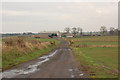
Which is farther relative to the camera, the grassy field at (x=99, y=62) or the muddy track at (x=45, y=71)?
the grassy field at (x=99, y=62)

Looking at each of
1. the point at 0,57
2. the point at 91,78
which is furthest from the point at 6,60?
the point at 91,78

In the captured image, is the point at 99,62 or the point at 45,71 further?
the point at 99,62

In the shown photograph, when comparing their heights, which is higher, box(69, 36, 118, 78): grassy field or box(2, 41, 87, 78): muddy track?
box(2, 41, 87, 78): muddy track

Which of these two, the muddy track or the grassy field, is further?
the grassy field

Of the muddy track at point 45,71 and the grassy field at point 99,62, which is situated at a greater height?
the muddy track at point 45,71

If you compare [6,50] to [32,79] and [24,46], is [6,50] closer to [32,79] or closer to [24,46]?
[24,46]

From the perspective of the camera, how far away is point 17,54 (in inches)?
1071

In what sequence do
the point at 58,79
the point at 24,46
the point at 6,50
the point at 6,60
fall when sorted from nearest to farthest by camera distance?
the point at 58,79
the point at 6,60
the point at 6,50
the point at 24,46

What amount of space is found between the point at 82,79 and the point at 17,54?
16.4 m

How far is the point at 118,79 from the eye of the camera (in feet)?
41.5

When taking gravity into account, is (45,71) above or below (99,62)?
above

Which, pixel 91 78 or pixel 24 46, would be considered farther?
pixel 24 46

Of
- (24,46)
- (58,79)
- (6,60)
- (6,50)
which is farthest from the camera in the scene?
(24,46)

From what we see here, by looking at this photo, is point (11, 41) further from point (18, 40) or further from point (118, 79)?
point (118, 79)
